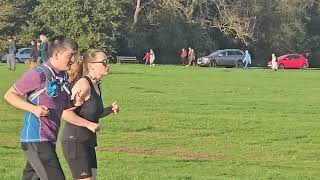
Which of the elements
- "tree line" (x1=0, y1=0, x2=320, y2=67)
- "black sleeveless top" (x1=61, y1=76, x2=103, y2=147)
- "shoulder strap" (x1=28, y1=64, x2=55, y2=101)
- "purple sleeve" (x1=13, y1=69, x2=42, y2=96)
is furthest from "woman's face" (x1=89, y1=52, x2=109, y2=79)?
"tree line" (x1=0, y1=0, x2=320, y2=67)

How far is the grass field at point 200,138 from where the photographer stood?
12147 mm

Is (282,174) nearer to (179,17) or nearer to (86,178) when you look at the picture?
(86,178)

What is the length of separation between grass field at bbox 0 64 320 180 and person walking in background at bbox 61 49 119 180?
0.59 metres

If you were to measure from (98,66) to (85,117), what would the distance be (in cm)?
54

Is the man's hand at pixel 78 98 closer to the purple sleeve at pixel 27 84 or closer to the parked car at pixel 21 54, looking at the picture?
the purple sleeve at pixel 27 84

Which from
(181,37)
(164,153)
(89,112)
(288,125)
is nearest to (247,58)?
(181,37)

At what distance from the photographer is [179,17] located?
7488 centimetres

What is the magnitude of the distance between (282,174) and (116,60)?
60132 millimetres

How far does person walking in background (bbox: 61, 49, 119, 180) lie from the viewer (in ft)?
25.4

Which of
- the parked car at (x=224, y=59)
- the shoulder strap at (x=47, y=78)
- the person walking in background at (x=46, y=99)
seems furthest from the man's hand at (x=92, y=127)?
the parked car at (x=224, y=59)

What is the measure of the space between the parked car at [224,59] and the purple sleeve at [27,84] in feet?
202

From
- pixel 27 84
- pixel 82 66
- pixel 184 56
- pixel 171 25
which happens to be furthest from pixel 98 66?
pixel 171 25

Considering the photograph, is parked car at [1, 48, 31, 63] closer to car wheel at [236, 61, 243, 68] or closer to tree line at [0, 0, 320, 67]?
tree line at [0, 0, 320, 67]

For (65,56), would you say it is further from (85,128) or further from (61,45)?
(85,128)
